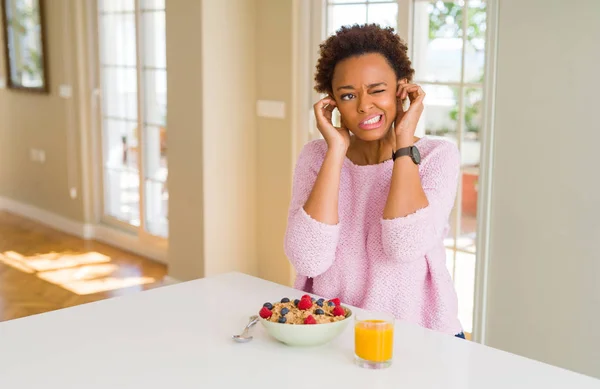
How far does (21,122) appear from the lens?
270 inches

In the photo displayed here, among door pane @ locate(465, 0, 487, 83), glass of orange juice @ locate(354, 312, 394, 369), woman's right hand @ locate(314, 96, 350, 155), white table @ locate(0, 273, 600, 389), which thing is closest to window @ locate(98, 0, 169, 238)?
door pane @ locate(465, 0, 487, 83)

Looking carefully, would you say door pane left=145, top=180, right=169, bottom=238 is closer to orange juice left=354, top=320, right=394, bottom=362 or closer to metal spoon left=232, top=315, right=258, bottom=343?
metal spoon left=232, top=315, right=258, bottom=343

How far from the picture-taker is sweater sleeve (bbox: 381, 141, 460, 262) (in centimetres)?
195

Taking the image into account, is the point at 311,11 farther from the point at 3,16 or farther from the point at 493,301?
the point at 3,16

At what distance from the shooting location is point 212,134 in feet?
14.4

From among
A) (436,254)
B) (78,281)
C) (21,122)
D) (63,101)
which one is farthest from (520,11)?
(21,122)

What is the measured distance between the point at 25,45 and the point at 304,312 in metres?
5.71

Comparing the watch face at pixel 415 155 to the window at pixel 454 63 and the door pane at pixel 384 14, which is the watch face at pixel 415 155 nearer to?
the window at pixel 454 63

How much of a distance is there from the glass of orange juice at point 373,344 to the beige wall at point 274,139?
9.36ft

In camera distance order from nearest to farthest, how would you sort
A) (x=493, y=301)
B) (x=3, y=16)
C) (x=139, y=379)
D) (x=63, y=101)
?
(x=139, y=379), (x=493, y=301), (x=63, y=101), (x=3, y=16)

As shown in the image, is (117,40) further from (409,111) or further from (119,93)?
(409,111)

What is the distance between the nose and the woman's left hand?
0.09 metres

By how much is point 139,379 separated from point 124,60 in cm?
459

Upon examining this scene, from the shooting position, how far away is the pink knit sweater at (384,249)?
199 cm
